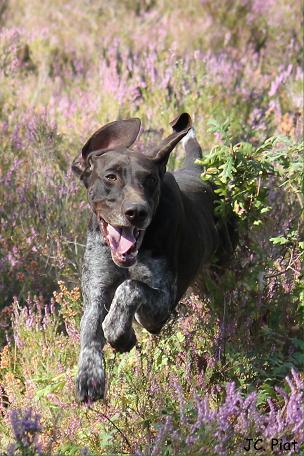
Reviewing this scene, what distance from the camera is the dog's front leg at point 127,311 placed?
3.70 metres

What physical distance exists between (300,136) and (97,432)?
4305 millimetres

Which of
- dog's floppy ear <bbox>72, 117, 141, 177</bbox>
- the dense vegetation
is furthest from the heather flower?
dog's floppy ear <bbox>72, 117, 141, 177</bbox>

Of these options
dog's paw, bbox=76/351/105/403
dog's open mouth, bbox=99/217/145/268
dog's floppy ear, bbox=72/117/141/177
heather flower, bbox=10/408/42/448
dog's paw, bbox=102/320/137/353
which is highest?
dog's floppy ear, bbox=72/117/141/177

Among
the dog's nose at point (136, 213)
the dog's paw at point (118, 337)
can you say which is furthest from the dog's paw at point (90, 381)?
the dog's nose at point (136, 213)

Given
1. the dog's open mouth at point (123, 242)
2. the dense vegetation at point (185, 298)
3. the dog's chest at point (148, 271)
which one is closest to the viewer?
the dense vegetation at point (185, 298)

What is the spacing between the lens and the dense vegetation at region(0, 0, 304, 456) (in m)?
3.44

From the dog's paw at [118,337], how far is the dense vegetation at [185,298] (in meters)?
0.23

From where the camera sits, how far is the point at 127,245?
→ 3916 mm

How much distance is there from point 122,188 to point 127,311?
58cm

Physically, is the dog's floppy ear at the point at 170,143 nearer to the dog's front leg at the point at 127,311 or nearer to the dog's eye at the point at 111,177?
the dog's eye at the point at 111,177

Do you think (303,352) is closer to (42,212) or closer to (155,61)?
(42,212)

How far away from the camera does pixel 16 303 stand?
4578 mm

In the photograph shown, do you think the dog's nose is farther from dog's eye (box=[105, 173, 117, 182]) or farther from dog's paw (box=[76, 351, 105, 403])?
dog's paw (box=[76, 351, 105, 403])

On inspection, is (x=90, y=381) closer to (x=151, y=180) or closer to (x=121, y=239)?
(x=121, y=239)
